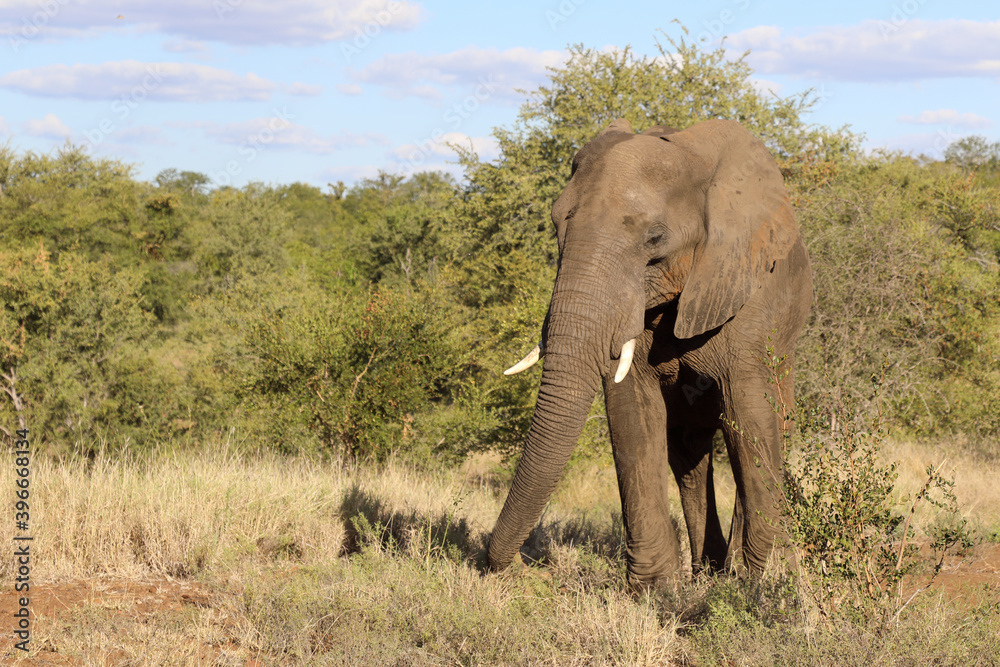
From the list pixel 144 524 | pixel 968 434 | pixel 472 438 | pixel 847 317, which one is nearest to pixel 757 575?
pixel 144 524

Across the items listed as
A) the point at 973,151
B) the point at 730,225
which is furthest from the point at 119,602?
the point at 973,151

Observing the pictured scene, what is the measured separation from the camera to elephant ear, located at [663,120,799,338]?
4824 mm

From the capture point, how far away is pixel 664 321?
521 cm

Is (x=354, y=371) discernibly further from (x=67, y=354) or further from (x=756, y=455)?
(x=67, y=354)

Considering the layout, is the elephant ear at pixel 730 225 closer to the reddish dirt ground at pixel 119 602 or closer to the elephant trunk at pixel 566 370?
the elephant trunk at pixel 566 370

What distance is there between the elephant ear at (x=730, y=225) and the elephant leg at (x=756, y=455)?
520 mm

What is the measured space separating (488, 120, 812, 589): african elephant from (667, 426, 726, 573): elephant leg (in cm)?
30

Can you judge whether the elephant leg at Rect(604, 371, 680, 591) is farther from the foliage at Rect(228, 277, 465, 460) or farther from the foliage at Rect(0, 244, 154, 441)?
the foliage at Rect(0, 244, 154, 441)

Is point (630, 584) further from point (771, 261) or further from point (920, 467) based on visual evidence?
point (920, 467)

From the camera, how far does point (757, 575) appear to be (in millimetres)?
5199

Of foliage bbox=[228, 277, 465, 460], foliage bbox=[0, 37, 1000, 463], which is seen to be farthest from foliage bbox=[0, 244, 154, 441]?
foliage bbox=[228, 277, 465, 460]

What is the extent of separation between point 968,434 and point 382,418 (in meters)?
8.75

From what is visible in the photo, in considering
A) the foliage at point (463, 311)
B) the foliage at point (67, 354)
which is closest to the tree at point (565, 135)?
the foliage at point (463, 311)

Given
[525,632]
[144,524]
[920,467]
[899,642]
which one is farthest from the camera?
[920,467]
